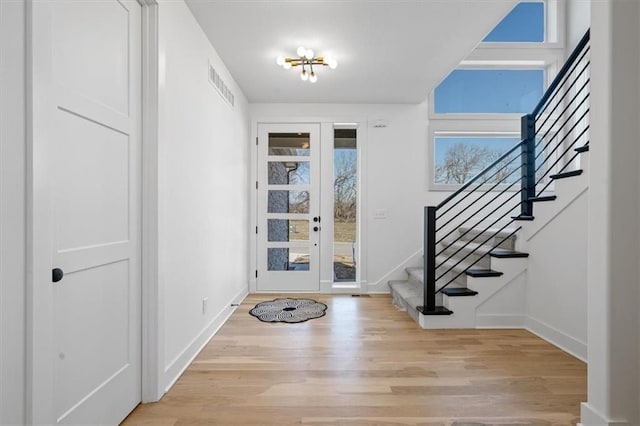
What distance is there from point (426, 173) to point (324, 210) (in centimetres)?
150

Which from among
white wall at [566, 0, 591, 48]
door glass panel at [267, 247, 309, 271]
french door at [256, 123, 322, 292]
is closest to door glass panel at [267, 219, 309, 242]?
french door at [256, 123, 322, 292]

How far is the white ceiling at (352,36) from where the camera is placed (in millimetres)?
2473

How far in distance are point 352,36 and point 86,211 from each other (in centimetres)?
241

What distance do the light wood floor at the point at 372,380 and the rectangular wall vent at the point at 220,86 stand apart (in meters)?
2.25

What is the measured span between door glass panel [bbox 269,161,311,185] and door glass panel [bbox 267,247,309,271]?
93 centimetres

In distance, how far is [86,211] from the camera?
4.90ft

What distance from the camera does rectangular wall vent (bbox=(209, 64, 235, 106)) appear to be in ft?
9.89

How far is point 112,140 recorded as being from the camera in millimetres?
1664

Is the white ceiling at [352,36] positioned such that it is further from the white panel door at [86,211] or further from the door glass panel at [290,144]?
the white panel door at [86,211]

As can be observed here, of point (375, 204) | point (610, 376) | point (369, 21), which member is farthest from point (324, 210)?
point (610, 376)

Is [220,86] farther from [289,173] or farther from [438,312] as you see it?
[438,312]

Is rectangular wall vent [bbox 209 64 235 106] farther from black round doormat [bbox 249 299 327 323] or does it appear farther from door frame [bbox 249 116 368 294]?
black round doormat [bbox 249 299 327 323]

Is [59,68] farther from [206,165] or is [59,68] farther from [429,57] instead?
[429,57]

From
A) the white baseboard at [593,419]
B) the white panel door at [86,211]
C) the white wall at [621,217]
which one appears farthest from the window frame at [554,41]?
the white panel door at [86,211]
